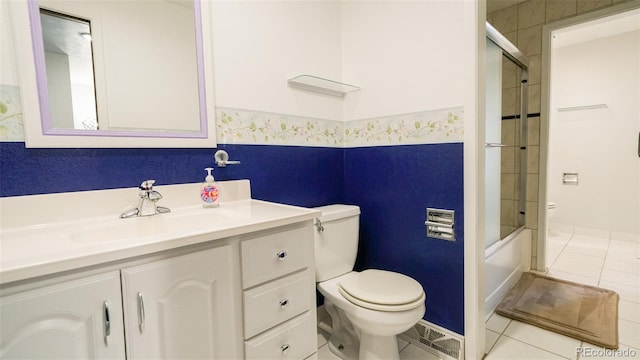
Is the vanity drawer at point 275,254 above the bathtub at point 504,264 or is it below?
above

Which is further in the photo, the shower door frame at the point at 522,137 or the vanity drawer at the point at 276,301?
the shower door frame at the point at 522,137

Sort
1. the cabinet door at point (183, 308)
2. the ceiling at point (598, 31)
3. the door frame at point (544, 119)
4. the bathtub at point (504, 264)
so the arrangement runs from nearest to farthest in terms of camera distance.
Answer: the cabinet door at point (183, 308)
the bathtub at point (504, 264)
the door frame at point (544, 119)
the ceiling at point (598, 31)

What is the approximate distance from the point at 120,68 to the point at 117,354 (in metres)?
0.99

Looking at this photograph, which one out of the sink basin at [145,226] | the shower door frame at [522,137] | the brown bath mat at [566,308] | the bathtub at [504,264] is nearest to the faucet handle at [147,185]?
the sink basin at [145,226]

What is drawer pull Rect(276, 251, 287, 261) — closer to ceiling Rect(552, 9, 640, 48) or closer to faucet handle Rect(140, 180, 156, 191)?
faucet handle Rect(140, 180, 156, 191)

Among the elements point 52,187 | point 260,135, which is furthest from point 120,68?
point 260,135

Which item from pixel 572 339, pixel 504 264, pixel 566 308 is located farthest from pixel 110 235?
pixel 566 308

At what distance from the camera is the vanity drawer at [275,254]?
37.4 inches

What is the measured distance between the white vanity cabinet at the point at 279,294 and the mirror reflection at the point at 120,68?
2.15 ft

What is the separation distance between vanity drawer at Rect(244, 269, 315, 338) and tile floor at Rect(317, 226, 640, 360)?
683 millimetres

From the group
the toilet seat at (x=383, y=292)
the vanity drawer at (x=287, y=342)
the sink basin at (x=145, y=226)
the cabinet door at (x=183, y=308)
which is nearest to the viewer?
the cabinet door at (x=183, y=308)

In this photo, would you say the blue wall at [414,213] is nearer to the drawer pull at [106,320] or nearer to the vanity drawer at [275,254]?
the vanity drawer at [275,254]

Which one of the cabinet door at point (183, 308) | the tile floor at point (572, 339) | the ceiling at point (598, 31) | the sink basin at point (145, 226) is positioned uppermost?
the ceiling at point (598, 31)

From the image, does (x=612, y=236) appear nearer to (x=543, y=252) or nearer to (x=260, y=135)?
(x=543, y=252)
